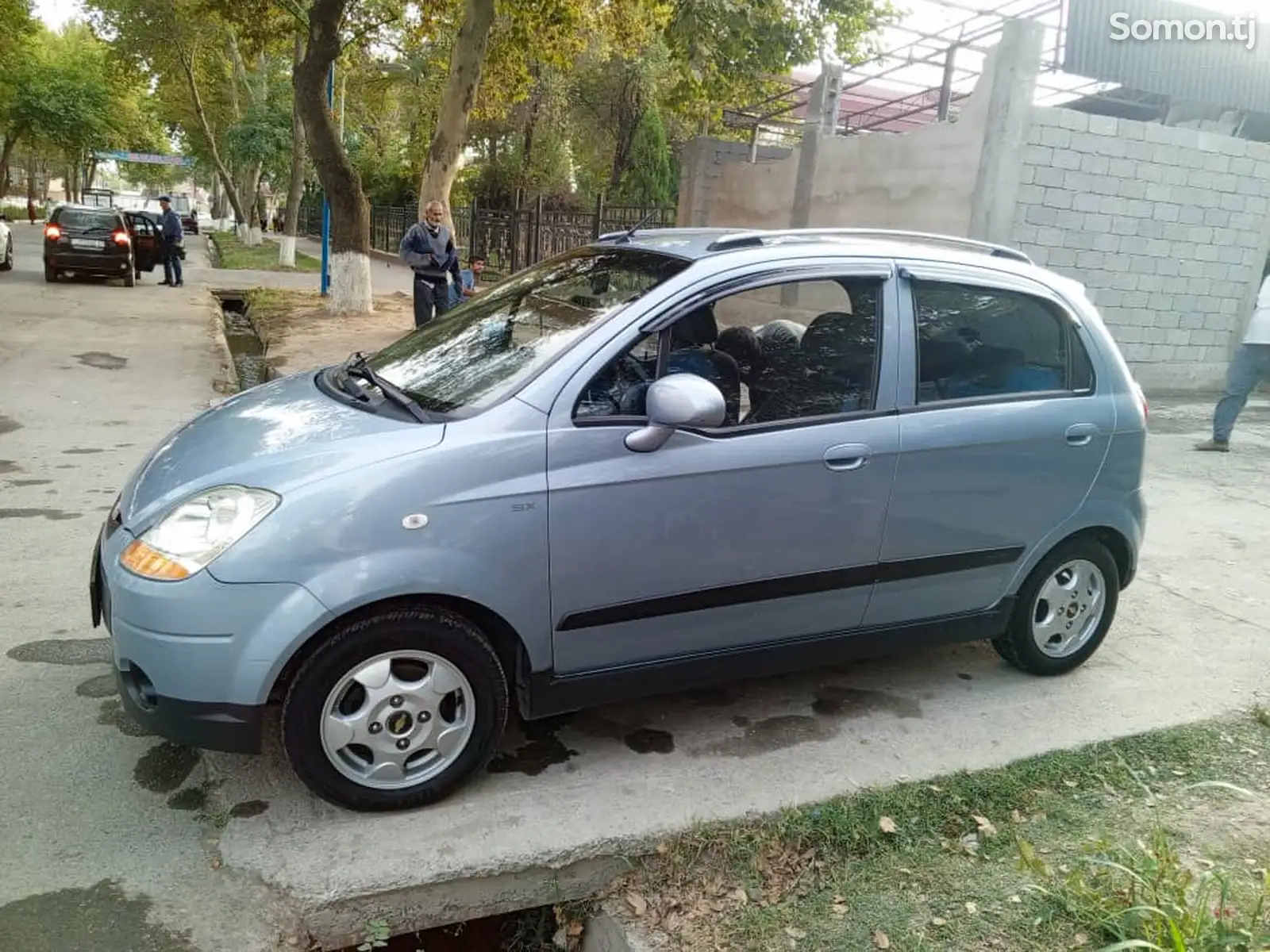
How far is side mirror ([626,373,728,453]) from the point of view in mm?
2777

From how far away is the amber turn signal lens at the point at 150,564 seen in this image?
258 centimetres

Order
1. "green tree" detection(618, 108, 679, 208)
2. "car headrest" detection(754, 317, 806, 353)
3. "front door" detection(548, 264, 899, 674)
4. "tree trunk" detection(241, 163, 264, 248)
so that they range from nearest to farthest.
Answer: "front door" detection(548, 264, 899, 674), "car headrest" detection(754, 317, 806, 353), "green tree" detection(618, 108, 679, 208), "tree trunk" detection(241, 163, 264, 248)

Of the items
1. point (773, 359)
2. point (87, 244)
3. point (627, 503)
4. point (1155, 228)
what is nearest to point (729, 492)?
point (627, 503)

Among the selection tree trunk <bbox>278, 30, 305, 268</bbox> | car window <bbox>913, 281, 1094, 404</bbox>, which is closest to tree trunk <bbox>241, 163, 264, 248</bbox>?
tree trunk <bbox>278, 30, 305, 268</bbox>

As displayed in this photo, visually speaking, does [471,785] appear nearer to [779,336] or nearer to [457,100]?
[779,336]

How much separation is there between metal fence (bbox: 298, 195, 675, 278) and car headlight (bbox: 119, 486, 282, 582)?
1576 centimetres

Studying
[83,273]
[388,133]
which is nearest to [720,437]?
[83,273]

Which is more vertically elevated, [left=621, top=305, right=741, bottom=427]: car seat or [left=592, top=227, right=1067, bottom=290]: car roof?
[left=592, top=227, right=1067, bottom=290]: car roof

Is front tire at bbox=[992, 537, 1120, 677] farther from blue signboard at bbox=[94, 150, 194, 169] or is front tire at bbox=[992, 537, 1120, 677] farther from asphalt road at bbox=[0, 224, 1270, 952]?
blue signboard at bbox=[94, 150, 194, 169]

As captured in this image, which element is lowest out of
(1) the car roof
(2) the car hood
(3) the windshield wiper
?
(2) the car hood

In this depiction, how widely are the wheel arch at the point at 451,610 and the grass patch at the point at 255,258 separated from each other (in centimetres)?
2420

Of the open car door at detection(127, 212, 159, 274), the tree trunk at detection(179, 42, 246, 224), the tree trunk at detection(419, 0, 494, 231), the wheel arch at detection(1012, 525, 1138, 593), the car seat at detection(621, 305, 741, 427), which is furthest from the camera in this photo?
the tree trunk at detection(179, 42, 246, 224)

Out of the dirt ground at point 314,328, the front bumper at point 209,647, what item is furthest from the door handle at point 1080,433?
the dirt ground at point 314,328

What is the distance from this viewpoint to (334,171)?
14.5 m
